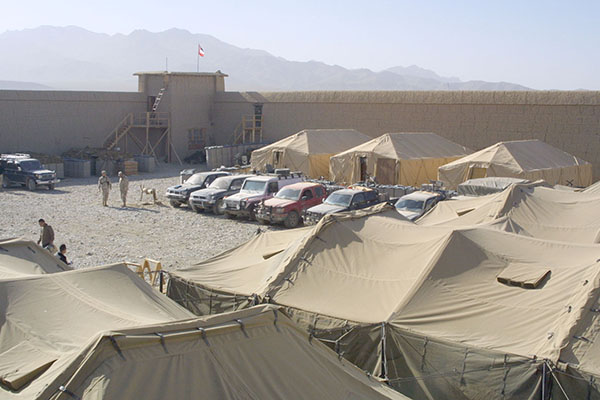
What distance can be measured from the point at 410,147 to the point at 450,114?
549 cm

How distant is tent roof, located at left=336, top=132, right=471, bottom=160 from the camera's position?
29016 mm

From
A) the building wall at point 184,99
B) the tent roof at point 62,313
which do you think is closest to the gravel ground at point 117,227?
the tent roof at point 62,313

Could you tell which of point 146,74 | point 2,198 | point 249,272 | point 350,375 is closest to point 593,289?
point 350,375

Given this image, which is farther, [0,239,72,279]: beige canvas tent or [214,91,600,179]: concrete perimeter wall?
[214,91,600,179]: concrete perimeter wall

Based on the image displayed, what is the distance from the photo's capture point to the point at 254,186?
2412 cm

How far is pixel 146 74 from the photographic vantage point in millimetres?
42031

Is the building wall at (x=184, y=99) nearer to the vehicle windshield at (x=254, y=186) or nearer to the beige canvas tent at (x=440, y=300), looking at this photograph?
the vehicle windshield at (x=254, y=186)

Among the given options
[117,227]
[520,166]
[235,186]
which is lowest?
[117,227]

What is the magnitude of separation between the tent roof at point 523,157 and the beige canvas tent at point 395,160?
1.90m

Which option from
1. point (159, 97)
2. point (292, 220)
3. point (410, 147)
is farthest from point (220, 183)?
point (159, 97)

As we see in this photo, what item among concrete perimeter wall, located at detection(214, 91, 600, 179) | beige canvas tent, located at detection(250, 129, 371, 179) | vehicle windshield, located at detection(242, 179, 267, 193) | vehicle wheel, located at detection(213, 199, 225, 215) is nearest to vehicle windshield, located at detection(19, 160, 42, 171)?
beige canvas tent, located at detection(250, 129, 371, 179)

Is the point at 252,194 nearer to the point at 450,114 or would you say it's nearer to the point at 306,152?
the point at 306,152

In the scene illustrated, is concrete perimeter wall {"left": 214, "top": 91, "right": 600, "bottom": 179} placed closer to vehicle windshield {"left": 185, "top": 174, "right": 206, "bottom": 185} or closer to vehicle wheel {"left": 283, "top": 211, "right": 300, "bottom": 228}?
vehicle windshield {"left": 185, "top": 174, "right": 206, "bottom": 185}

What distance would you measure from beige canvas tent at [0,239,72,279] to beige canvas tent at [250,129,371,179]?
66.4 ft
